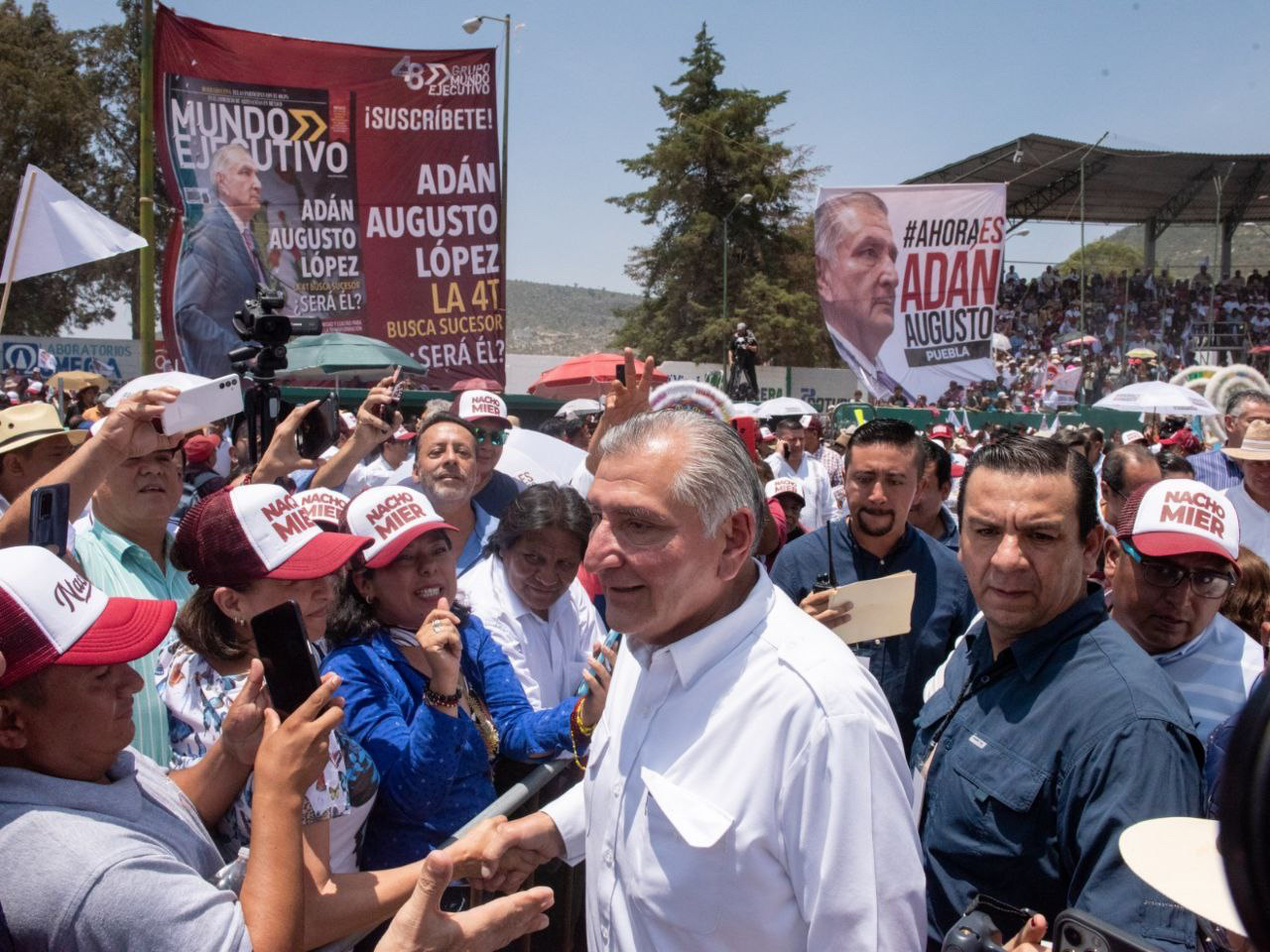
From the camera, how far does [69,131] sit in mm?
31641

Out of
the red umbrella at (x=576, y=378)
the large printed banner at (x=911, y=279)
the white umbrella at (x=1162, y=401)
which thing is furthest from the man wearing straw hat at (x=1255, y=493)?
the red umbrella at (x=576, y=378)

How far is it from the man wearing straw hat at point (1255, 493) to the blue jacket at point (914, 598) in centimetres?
215

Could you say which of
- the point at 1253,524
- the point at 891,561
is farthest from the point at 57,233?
the point at 1253,524

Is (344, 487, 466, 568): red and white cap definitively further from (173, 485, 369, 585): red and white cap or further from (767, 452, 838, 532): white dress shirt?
(767, 452, 838, 532): white dress shirt

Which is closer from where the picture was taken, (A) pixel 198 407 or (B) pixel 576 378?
(A) pixel 198 407

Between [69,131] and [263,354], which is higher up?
[69,131]

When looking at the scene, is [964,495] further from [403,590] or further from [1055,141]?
[1055,141]

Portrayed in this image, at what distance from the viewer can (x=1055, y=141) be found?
1082 inches

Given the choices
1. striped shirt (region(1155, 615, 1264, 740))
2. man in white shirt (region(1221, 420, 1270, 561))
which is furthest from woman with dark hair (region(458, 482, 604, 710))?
man in white shirt (region(1221, 420, 1270, 561))

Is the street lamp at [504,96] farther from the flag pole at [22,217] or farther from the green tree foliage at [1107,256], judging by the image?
the green tree foliage at [1107,256]

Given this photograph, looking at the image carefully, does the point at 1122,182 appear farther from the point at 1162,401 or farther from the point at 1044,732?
the point at 1044,732

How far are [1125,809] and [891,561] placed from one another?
207 centimetres

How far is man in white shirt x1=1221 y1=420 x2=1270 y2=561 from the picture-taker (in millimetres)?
4930

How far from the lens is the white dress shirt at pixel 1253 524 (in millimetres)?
4930
